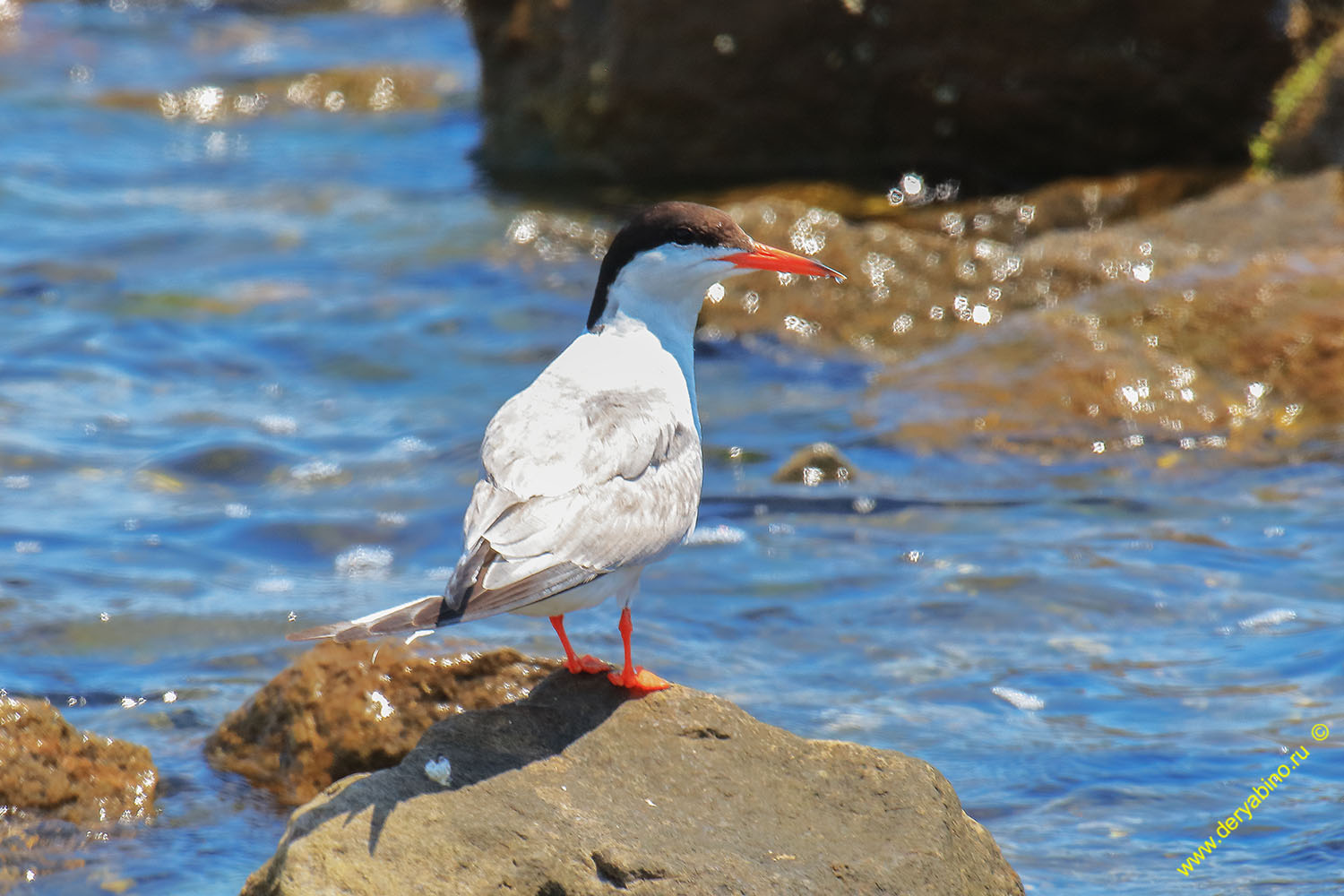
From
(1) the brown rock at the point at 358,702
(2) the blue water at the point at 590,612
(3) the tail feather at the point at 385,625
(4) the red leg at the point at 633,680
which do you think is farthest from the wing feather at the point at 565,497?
(2) the blue water at the point at 590,612

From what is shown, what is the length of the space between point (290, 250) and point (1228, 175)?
721 centimetres

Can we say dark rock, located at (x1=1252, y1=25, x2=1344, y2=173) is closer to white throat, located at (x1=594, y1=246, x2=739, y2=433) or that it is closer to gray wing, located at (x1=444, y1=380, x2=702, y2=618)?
white throat, located at (x1=594, y1=246, x2=739, y2=433)

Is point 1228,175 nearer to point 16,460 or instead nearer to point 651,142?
point 651,142

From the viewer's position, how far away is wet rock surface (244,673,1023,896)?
3707mm

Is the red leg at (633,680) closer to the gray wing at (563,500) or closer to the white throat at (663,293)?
the gray wing at (563,500)

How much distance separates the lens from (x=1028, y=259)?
10.4m

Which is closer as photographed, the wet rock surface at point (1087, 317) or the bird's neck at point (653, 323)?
the bird's neck at point (653, 323)

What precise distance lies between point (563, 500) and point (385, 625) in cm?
83

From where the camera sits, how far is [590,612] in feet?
24.3

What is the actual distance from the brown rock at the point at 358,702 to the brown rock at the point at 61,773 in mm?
429

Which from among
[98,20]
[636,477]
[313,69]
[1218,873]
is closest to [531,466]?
[636,477]

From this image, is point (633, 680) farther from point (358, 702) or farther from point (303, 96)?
point (303, 96)

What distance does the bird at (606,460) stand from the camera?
3926 mm

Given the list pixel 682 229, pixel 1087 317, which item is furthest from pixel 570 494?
pixel 1087 317
